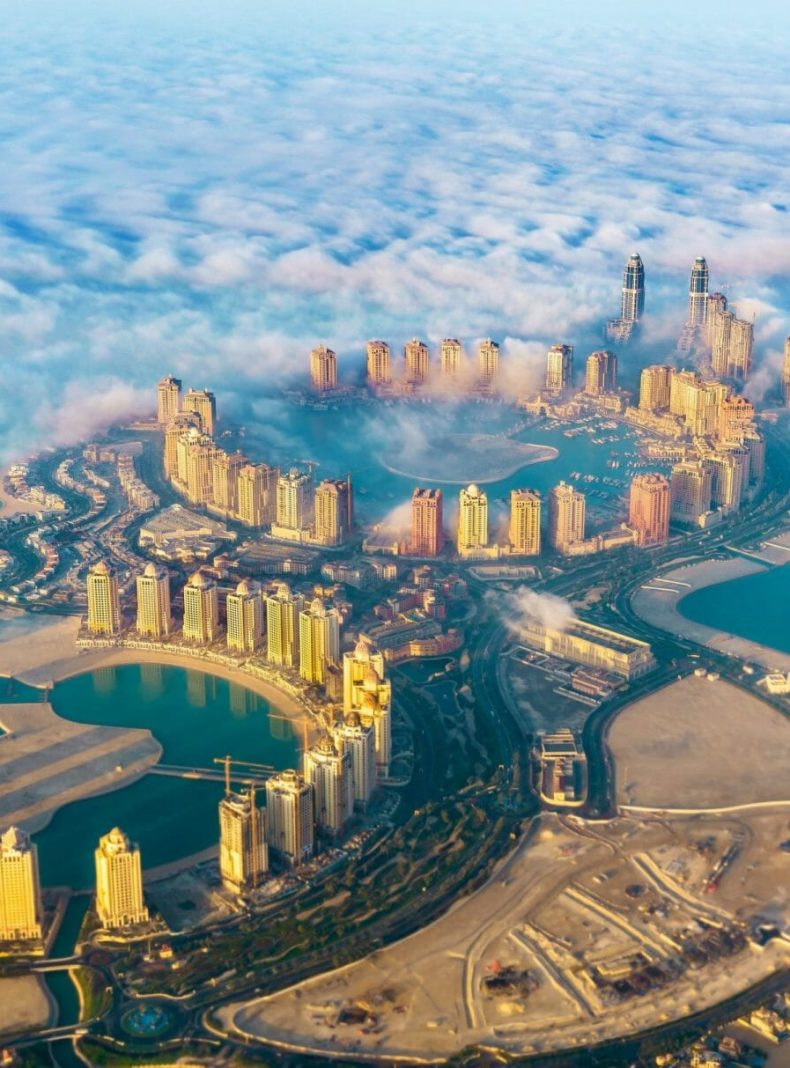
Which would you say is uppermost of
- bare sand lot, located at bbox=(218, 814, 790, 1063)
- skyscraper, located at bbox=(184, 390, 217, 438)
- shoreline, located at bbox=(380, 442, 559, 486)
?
skyscraper, located at bbox=(184, 390, 217, 438)

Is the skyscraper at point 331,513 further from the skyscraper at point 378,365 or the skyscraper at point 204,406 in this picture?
the skyscraper at point 378,365

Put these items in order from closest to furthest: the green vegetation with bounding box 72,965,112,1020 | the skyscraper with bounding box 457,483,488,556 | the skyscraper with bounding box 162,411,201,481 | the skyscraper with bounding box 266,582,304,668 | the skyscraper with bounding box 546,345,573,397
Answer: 1. the green vegetation with bounding box 72,965,112,1020
2. the skyscraper with bounding box 266,582,304,668
3. the skyscraper with bounding box 457,483,488,556
4. the skyscraper with bounding box 162,411,201,481
5. the skyscraper with bounding box 546,345,573,397

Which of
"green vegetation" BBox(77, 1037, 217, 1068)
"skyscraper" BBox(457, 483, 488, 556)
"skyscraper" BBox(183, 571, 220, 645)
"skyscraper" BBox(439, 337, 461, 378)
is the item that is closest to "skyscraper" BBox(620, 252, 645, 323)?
"skyscraper" BBox(439, 337, 461, 378)

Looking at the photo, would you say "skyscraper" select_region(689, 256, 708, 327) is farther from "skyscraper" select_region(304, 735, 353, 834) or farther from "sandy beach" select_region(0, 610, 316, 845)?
"skyscraper" select_region(304, 735, 353, 834)

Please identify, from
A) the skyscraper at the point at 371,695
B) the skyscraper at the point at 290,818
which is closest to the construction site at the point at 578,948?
the skyscraper at the point at 290,818

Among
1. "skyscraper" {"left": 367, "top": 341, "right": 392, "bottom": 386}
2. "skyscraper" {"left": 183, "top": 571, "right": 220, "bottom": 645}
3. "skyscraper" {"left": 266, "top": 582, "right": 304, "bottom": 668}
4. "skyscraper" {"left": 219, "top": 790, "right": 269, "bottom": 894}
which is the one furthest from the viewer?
"skyscraper" {"left": 367, "top": 341, "right": 392, "bottom": 386}

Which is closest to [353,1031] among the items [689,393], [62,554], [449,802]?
[449,802]
